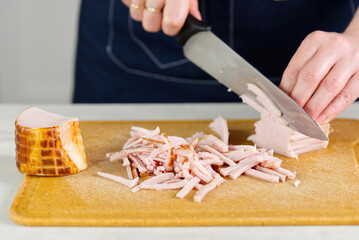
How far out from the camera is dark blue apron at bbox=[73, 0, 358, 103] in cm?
299

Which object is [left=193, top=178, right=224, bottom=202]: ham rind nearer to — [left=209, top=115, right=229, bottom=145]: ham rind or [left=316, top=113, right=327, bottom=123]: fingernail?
[left=209, top=115, right=229, bottom=145]: ham rind

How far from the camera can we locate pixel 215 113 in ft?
9.29

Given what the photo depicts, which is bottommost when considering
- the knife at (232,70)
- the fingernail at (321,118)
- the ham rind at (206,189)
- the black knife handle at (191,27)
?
the ham rind at (206,189)

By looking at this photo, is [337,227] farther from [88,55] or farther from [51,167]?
[88,55]

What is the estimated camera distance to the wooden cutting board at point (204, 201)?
1.68 m

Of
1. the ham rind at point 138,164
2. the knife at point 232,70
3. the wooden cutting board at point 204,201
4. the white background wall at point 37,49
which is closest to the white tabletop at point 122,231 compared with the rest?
the wooden cutting board at point 204,201

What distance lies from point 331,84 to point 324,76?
0.05m

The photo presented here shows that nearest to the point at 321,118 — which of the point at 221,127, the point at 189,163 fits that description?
the point at 221,127

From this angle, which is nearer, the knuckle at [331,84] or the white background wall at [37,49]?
the knuckle at [331,84]

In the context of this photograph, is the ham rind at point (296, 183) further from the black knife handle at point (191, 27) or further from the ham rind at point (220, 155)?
the black knife handle at point (191, 27)

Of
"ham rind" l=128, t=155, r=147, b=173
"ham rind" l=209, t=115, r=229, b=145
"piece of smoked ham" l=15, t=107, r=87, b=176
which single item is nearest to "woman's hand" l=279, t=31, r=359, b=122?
"ham rind" l=209, t=115, r=229, b=145

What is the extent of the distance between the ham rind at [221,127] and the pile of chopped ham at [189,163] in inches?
5.3

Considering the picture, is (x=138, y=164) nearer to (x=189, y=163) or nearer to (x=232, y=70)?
(x=189, y=163)

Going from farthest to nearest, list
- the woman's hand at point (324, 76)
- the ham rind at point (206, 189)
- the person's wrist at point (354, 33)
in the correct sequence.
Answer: the person's wrist at point (354, 33) → the woman's hand at point (324, 76) → the ham rind at point (206, 189)
